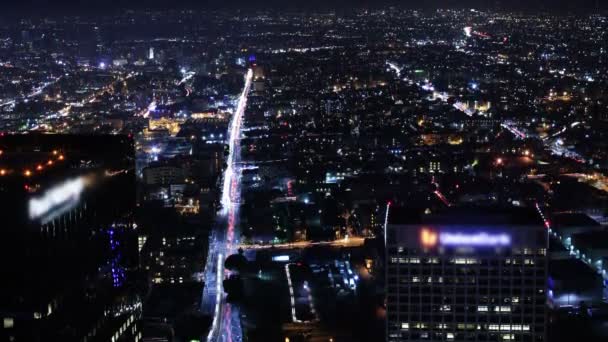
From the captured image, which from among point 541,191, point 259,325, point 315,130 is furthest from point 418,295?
point 315,130

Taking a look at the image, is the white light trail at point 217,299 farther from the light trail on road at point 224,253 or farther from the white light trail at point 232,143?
the white light trail at point 232,143

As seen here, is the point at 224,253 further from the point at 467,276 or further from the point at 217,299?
the point at 467,276

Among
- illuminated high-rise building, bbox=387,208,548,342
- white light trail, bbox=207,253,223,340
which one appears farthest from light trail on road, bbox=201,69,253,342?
illuminated high-rise building, bbox=387,208,548,342

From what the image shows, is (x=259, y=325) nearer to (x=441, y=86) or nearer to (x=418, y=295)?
(x=418, y=295)

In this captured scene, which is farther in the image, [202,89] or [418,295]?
[202,89]

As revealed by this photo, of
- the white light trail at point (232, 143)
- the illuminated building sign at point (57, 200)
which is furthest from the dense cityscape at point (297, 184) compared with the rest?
the white light trail at point (232, 143)

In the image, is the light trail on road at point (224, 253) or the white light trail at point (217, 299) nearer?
the white light trail at point (217, 299)

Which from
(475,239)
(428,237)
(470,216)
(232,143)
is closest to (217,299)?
(428,237)

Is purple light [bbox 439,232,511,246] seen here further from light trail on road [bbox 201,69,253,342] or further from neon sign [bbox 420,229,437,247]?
light trail on road [bbox 201,69,253,342]
